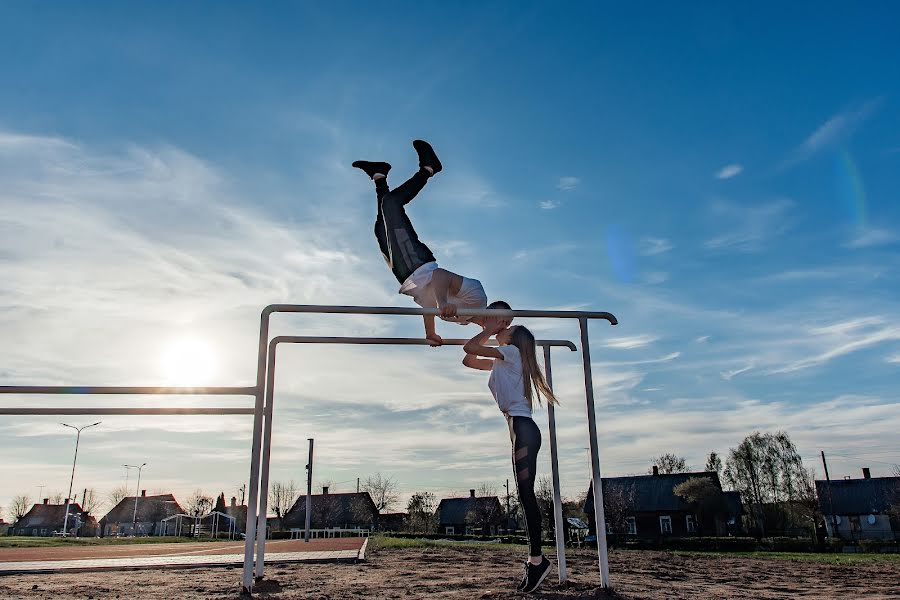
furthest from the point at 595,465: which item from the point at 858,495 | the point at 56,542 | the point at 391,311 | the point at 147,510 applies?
the point at 147,510

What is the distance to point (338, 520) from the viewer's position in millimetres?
58469

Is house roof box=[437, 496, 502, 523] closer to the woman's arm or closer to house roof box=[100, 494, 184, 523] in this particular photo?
house roof box=[100, 494, 184, 523]

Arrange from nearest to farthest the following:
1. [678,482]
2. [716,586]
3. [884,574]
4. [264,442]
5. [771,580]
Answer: [264,442] < [716,586] < [771,580] < [884,574] < [678,482]

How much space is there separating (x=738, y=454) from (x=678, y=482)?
18.4 feet

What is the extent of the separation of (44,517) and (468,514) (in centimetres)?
5047

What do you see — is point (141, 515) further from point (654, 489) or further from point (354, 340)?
point (354, 340)

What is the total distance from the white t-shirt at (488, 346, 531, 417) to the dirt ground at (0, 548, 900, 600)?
3.74 feet

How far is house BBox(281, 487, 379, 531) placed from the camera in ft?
190

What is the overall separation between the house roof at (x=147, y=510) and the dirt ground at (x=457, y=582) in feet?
235

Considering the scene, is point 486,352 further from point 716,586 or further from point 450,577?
point 716,586

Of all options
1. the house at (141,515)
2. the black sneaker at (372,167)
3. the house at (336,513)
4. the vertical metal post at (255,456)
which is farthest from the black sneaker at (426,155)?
the house at (141,515)

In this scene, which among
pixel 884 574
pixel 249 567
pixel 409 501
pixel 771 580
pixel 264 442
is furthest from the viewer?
pixel 409 501

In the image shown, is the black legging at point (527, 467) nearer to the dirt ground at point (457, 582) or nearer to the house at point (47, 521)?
the dirt ground at point (457, 582)

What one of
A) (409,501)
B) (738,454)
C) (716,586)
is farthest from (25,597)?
(409,501)
